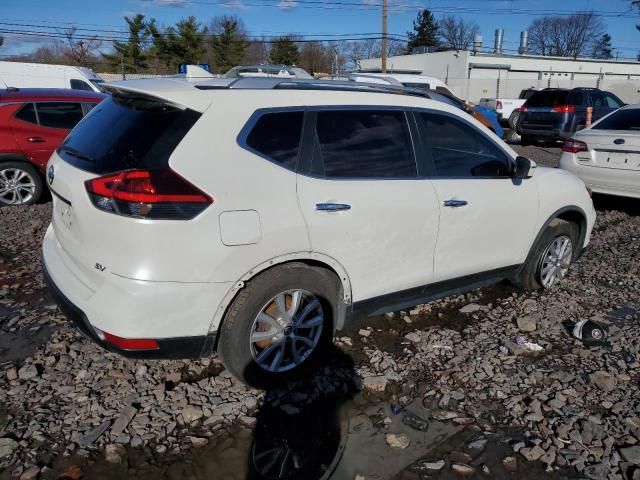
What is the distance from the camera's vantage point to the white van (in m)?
18.7

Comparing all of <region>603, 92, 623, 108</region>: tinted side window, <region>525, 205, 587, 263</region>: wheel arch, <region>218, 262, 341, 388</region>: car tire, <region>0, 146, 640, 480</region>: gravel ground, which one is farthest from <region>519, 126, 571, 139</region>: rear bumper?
<region>218, 262, 341, 388</region>: car tire

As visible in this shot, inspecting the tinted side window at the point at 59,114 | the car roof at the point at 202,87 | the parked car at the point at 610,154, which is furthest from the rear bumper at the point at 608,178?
the tinted side window at the point at 59,114

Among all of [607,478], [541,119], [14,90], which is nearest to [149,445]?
[607,478]

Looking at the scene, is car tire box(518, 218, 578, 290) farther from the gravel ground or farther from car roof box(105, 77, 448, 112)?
car roof box(105, 77, 448, 112)

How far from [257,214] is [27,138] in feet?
20.4

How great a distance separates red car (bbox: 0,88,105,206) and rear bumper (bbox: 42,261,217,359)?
5.49 metres

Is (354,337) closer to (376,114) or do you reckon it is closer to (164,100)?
(376,114)

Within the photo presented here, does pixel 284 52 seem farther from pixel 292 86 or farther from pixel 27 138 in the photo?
pixel 292 86

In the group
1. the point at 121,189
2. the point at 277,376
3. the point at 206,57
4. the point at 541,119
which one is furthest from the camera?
the point at 206,57

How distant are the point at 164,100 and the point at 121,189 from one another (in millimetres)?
558

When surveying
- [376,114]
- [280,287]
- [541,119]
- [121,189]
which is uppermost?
[376,114]

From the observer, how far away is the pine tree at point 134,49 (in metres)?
49.0

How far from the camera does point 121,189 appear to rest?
2559 millimetres

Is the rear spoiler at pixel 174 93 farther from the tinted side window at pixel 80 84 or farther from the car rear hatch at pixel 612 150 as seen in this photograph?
the tinted side window at pixel 80 84
